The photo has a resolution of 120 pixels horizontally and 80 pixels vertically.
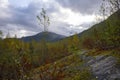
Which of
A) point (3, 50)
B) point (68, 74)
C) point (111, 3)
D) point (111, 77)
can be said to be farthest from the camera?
point (3, 50)

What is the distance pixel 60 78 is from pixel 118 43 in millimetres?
6323

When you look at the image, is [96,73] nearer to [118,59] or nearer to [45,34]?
[118,59]

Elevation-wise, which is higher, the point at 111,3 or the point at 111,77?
the point at 111,3

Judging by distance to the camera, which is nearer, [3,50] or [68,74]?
[68,74]

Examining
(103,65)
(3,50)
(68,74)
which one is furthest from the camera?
(3,50)

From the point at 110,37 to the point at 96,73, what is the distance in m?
4.01

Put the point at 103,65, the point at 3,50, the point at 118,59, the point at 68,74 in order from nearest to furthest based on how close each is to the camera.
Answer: the point at 118,59
the point at 103,65
the point at 68,74
the point at 3,50

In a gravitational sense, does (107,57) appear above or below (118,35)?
below

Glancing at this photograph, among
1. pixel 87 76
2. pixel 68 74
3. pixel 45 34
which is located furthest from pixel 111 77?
pixel 45 34

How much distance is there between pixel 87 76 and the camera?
23.0 metres

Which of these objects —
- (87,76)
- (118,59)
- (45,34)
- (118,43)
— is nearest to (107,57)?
(118,43)

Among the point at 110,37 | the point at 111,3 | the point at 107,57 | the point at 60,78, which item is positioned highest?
the point at 111,3

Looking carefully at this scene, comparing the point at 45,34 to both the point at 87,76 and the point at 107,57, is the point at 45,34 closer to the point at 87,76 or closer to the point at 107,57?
the point at 107,57

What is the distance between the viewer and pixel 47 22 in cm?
6038
